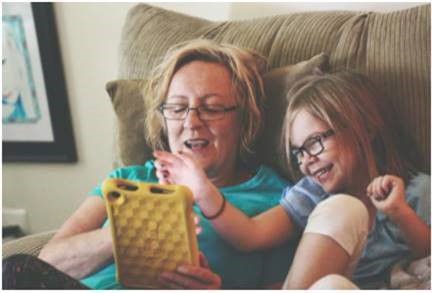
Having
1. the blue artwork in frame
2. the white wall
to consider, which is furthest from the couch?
the blue artwork in frame

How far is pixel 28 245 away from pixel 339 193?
436 millimetres

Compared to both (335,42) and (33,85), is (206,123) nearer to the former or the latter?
(335,42)

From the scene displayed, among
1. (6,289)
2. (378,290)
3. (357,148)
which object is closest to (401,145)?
(357,148)

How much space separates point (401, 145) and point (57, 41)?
2.23ft

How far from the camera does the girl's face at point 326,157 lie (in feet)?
2.27

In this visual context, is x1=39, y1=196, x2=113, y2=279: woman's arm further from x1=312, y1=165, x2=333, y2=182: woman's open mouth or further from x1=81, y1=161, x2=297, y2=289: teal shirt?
x1=312, y1=165, x2=333, y2=182: woman's open mouth

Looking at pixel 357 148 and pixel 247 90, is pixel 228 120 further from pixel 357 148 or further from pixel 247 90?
pixel 357 148

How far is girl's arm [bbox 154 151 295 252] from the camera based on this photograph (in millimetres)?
701

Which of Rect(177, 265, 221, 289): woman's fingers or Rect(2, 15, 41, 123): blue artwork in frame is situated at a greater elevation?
Rect(2, 15, 41, 123): blue artwork in frame

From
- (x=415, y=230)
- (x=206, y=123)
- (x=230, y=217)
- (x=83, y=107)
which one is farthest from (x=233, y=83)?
(x=83, y=107)

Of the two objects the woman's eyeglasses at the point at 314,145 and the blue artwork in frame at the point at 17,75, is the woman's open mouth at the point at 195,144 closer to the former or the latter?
the woman's eyeglasses at the point at 314,145

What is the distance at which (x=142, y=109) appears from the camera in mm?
856

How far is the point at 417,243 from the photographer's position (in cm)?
67

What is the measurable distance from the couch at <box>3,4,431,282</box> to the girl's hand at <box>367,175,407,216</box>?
0.05 meters
